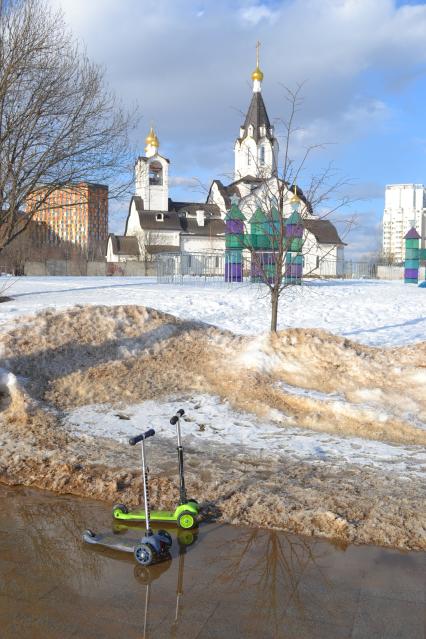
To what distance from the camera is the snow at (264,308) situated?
1388 centimetres

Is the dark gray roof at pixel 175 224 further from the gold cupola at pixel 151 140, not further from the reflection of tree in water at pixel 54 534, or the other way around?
the reflection of tree in water at pixel 54 534

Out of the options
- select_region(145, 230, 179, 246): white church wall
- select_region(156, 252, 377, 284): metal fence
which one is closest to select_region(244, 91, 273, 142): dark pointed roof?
select_region(145, 230, 179, 246): white church wall

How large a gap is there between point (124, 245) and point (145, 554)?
6333 cm

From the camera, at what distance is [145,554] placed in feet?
14.6

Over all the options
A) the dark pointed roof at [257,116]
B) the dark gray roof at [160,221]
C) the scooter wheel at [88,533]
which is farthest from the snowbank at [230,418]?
the dark pointed roof at [257,116]

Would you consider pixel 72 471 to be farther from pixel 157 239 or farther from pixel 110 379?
pixel 157 239

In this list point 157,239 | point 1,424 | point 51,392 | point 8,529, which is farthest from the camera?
point 157,239

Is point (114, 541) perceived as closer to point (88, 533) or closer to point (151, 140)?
point (88, 533)

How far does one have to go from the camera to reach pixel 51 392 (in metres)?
9.66

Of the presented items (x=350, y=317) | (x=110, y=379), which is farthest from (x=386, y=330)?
(x=110, y=379)

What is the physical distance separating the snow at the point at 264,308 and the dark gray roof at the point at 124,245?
42.5m

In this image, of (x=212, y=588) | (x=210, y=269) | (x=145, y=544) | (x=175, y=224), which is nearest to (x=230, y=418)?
(x=145, y=544)

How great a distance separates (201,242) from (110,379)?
5599 cm

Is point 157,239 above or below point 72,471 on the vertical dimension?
above
